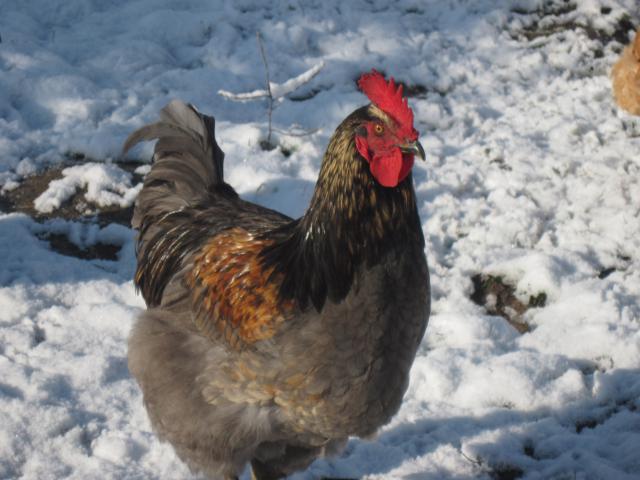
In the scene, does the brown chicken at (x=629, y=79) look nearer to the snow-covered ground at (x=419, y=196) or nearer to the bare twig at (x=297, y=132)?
the snow-covered ground at (x=419, y=196)

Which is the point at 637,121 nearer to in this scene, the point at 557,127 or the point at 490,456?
the point at 557,127

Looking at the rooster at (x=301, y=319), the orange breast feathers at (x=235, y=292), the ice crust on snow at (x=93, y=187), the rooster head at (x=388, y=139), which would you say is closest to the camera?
the rooster head at (x=388, y=139)

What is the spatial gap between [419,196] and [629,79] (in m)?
2.11

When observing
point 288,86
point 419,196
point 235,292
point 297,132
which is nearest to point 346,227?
point 235,292

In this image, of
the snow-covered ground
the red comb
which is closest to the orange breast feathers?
the red comb

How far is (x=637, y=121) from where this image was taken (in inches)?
241

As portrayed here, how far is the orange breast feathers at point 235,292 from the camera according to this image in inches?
117

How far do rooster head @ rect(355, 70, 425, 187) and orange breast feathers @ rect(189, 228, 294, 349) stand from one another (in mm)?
677

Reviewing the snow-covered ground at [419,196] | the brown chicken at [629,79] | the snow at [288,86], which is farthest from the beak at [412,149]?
the brown chicken at [629,79]

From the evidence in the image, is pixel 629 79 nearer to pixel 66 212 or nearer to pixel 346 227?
pixel 346 227

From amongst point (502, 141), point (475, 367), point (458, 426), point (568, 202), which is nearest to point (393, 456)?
point (458, 426)

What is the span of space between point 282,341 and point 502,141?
3.67m

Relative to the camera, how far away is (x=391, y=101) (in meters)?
2.74

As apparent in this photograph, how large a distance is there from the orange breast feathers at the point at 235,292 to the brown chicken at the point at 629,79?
4.01 m
